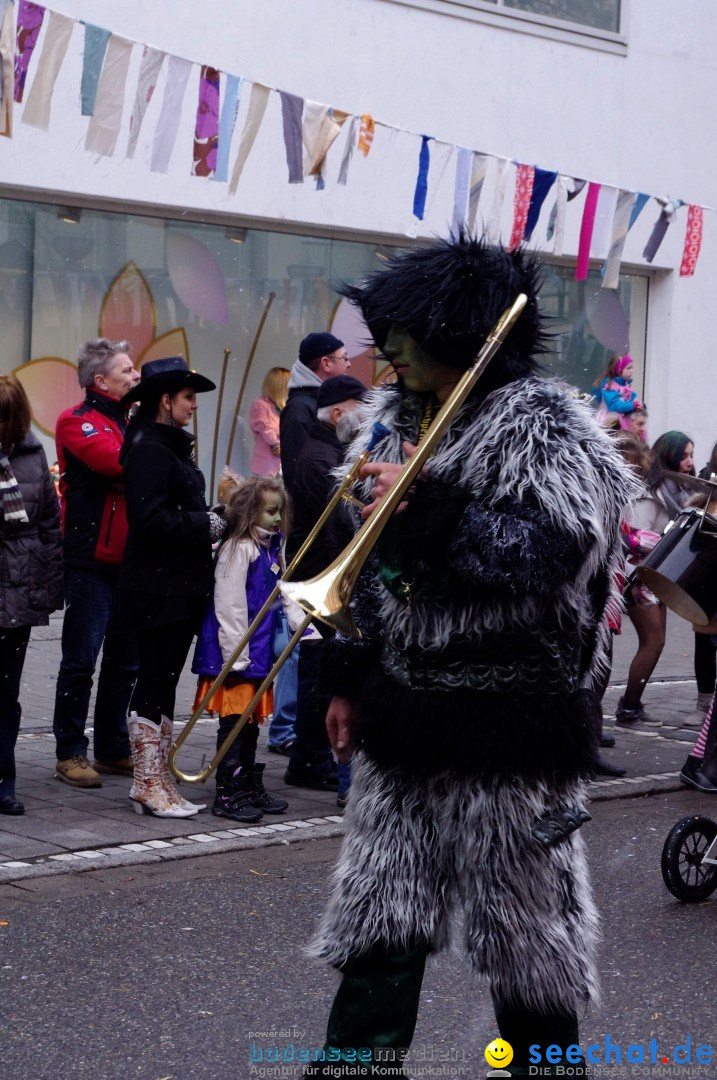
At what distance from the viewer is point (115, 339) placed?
1186cm

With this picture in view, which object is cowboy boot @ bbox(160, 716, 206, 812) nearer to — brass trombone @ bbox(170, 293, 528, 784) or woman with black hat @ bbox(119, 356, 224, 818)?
woman with black hat @ bbox(119, 356, 224, 818)

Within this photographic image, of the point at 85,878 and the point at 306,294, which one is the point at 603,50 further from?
the point at 85,878

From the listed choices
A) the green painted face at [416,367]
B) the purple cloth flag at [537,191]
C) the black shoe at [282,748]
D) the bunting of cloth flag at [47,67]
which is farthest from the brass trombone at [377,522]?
the purple cloth flag at [537,191]

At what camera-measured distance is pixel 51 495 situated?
639 centimetres

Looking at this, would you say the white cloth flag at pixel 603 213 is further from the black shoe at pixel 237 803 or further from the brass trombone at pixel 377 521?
the brass trombone at pixel 377 521

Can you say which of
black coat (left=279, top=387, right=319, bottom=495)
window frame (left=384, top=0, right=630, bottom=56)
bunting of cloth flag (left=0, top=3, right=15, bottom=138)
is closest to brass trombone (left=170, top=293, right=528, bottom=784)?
black coat (left=279, top=387, right=319, bottom=495)

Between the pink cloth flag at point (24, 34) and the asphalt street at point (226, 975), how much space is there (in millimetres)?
4401

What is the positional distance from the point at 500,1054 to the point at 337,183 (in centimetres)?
1065

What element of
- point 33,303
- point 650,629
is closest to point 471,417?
point 650,629

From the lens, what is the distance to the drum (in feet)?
19.3

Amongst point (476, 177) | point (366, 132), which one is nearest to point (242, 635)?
point (366, 132)

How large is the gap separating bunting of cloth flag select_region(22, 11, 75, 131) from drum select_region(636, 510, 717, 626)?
171 inches

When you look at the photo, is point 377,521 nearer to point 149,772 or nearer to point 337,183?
point 149,772

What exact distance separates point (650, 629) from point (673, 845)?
348cm
